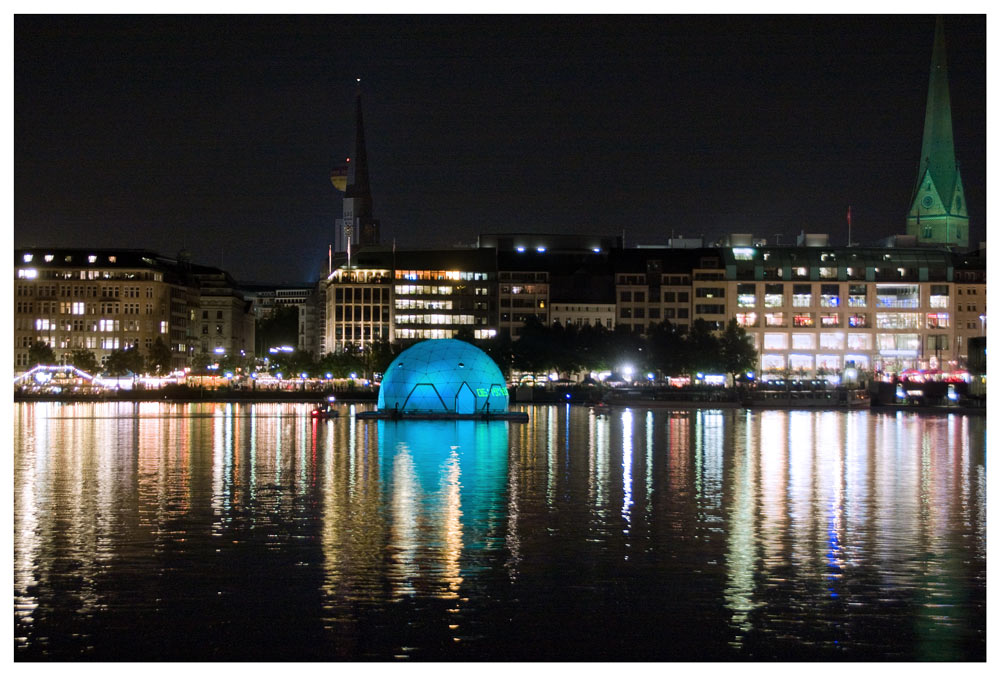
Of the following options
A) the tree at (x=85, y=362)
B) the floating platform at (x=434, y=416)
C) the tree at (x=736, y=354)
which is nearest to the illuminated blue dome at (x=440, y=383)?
the floating platform at (x=434, y=416)

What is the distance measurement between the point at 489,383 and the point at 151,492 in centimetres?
5801

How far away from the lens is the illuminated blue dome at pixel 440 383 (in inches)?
3777

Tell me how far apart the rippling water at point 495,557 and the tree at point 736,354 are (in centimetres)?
12660

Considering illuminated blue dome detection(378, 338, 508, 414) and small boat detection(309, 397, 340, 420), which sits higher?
illuminated blue dome detection(378, 338, 508, 414)

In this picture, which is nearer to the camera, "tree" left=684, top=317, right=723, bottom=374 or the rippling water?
the rippling water

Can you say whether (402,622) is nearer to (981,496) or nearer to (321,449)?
(981,496)

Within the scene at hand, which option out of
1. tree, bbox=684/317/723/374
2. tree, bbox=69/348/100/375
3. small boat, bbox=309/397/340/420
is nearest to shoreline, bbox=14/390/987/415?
tree, bbox=684/317/723/374

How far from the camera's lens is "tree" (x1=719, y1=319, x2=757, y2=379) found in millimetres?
183250

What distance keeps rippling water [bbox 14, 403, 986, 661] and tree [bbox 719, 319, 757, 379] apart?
127 meters

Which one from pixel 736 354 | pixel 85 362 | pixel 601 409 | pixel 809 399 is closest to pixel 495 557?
pixel 601 409

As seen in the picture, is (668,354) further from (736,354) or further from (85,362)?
(85,362)

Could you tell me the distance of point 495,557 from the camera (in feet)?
92.2

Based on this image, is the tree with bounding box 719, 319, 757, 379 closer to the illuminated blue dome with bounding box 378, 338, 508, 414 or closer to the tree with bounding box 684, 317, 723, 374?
the tree with bounding box 684, 317, 723, 374

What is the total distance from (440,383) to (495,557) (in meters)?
68.1
